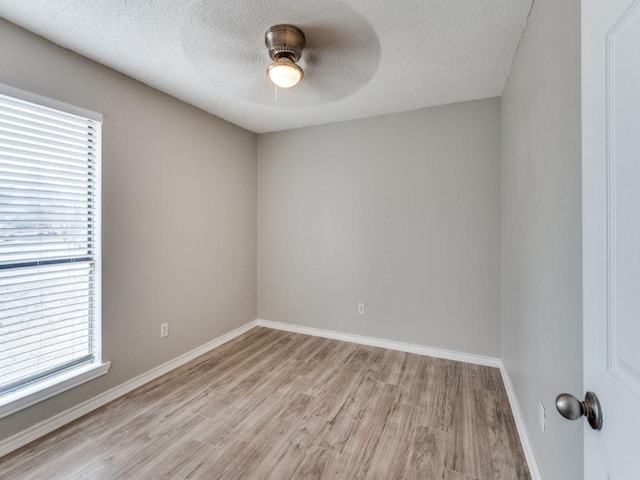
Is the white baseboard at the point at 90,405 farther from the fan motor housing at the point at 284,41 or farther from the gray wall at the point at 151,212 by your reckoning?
the fan motor housing at the point at 284,41

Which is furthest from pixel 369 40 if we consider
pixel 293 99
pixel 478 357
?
pixel 478 357

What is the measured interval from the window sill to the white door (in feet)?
8.76

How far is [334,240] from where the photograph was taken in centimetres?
345

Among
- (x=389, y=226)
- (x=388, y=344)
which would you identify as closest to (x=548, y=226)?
(x=389, y=226)

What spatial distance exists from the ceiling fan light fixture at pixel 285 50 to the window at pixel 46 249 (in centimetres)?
139

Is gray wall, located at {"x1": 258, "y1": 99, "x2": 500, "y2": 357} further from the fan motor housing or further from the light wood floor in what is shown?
the fan motor housing

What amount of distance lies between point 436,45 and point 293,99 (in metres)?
1.30

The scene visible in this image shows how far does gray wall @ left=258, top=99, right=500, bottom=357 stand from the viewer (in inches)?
110

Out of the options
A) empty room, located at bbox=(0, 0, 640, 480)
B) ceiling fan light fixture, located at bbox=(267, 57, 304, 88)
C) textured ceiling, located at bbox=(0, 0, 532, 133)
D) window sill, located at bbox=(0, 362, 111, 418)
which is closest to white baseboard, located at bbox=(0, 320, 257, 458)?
empty room, located at bbox=(0, 0, 640, 480)

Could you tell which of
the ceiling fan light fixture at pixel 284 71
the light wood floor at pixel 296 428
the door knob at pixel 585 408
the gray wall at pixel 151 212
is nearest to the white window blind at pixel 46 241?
the gray wall at pixel 151 212

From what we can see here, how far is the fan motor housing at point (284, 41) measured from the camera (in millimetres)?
1746

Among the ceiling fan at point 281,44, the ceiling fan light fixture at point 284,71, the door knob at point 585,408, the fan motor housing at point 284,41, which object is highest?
the ceiling fan at point 281,44

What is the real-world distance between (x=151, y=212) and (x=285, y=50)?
172cm

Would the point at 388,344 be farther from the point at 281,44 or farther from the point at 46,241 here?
the point at 46,241
